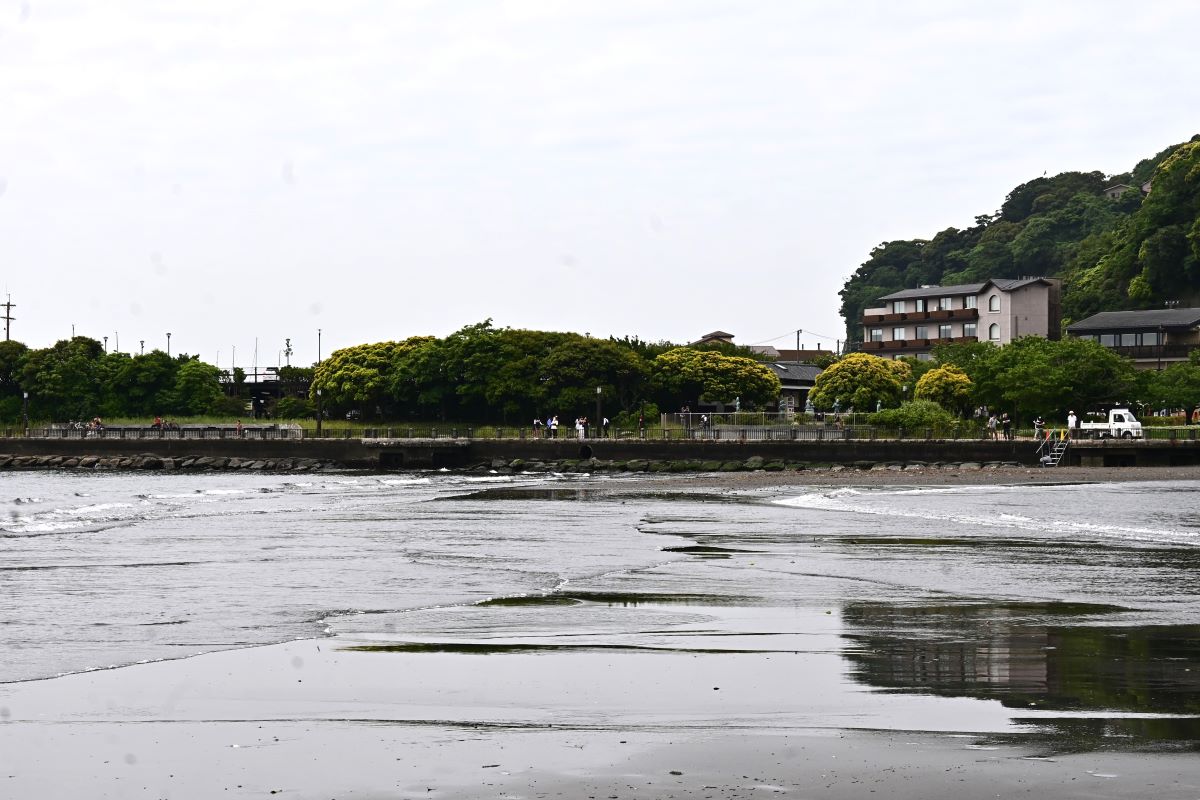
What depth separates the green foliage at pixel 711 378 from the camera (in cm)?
8900

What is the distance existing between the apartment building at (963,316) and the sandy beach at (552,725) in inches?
3756

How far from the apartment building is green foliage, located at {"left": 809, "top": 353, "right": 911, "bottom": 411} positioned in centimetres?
2410

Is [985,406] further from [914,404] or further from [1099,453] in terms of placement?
[1099,453]

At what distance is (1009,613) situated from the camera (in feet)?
48.5

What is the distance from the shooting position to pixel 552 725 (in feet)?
30.5

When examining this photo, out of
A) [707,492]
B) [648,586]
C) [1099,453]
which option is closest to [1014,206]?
[1099,453]

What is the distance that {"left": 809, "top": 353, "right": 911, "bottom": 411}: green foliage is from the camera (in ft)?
264

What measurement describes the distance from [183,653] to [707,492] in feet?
111

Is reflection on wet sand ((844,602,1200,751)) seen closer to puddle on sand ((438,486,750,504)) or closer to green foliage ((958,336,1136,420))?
puddle on sand ((438,486,750,504))

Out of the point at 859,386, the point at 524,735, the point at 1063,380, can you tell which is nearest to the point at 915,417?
the point at 1063,380

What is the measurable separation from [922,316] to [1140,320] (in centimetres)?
2043

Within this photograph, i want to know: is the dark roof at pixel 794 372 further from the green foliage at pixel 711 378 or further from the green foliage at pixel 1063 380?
the green foliage at pixel 1063 380

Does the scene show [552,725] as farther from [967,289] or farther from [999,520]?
[967,289]

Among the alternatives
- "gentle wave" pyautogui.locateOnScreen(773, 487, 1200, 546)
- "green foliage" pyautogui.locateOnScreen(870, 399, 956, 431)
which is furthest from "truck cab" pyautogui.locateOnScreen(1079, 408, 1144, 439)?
"gentle wave" pyautogui.locateOnScreen(773, 487, 1200, 546)
